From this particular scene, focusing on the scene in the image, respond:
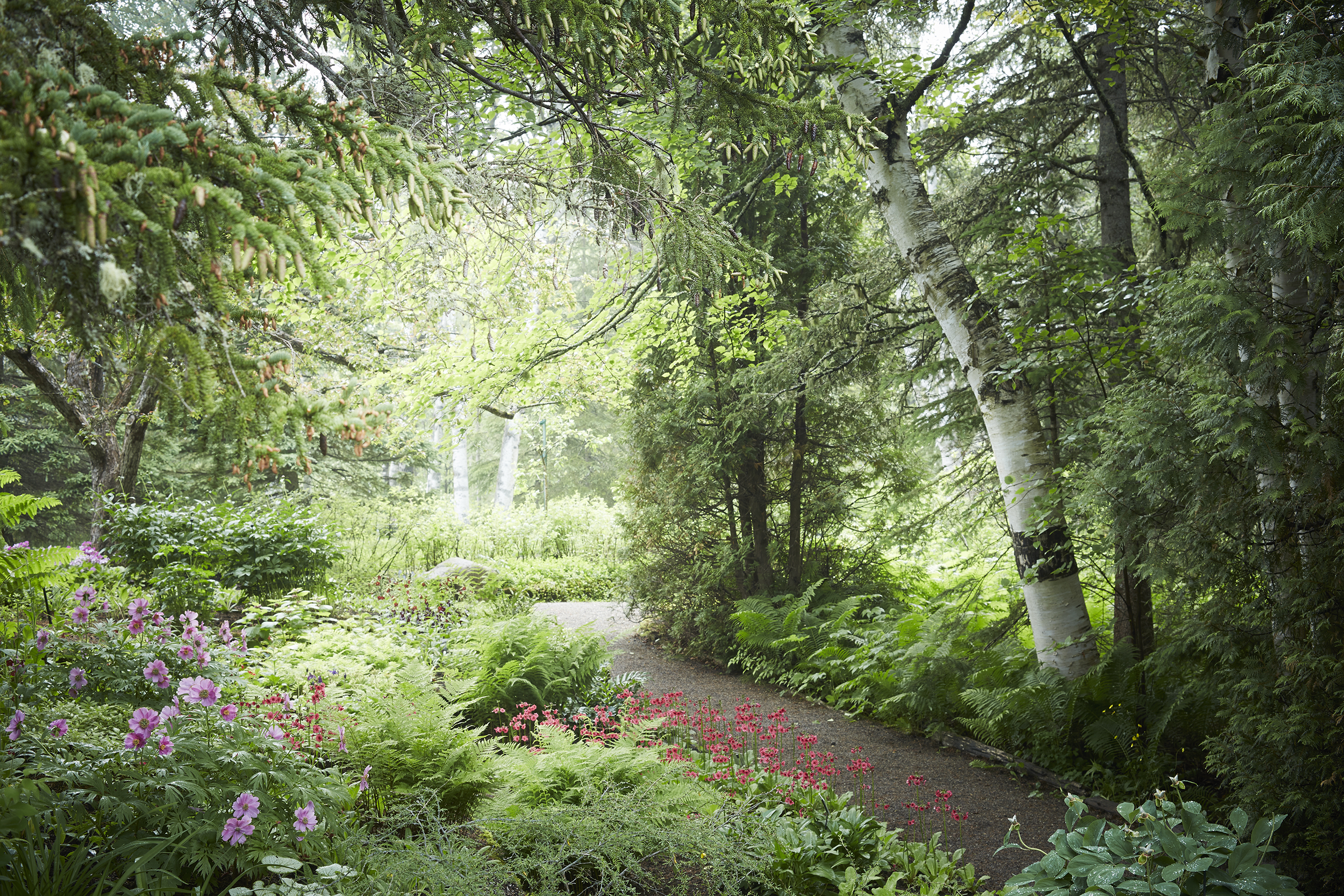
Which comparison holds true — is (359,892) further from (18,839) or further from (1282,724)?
(1282,724)

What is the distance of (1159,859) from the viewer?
2352 mm

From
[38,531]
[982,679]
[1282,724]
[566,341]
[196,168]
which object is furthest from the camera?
[38,531]

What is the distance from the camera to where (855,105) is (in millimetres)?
4965

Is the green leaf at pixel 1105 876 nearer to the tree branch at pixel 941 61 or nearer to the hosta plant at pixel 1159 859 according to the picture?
the hosta plant at pixel 1159 859

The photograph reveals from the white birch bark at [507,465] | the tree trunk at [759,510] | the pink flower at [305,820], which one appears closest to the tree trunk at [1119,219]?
the tree trunk at [759,510]

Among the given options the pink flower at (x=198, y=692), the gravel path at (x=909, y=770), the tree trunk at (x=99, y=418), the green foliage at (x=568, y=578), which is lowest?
the gravel path at (x=909, y=770)

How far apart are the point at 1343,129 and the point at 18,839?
4.74m

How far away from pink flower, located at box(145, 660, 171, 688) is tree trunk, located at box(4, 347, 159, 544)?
5570 millimetres

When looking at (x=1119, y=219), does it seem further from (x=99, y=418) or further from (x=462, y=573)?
(x=99, y=418)

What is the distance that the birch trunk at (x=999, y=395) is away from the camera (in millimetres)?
4445

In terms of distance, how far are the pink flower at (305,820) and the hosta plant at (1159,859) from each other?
2.24 m

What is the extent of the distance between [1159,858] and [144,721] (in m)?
3.35

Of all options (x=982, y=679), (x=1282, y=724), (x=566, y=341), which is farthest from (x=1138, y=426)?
(x=566, y=341)

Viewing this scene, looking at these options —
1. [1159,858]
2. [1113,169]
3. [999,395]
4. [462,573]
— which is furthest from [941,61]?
[462,573]
